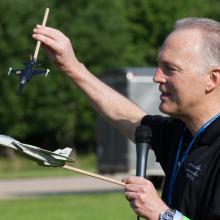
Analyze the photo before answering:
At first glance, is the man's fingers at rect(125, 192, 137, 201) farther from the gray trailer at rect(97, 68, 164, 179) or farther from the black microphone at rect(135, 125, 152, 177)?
the gray trailer at rect(97, 68, 164, 179)

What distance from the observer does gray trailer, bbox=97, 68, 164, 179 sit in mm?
20562

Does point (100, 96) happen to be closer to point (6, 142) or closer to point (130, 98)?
point (6, 142)

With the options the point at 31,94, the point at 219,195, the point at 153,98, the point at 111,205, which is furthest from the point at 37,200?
the point at 31,94

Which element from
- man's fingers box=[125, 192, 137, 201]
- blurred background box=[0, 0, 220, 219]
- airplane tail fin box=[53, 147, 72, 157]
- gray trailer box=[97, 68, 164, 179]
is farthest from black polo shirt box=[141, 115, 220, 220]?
blurred background box=[0, 0, 220, 219]

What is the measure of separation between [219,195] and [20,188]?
1981cm

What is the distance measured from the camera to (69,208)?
16.1 metres

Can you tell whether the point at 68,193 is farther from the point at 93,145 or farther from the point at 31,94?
the point at 93,145

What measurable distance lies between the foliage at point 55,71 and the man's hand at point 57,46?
3649cm

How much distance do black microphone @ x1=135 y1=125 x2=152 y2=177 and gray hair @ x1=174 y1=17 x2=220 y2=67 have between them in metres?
0.44

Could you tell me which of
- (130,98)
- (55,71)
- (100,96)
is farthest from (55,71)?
(100,96)

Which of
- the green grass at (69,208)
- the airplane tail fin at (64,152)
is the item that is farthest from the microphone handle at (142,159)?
the green grass at (69,208)

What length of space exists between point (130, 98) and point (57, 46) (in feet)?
53.3

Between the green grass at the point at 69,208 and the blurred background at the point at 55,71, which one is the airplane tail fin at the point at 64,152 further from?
the blurred background at the point at 55,71

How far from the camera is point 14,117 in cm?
4428
